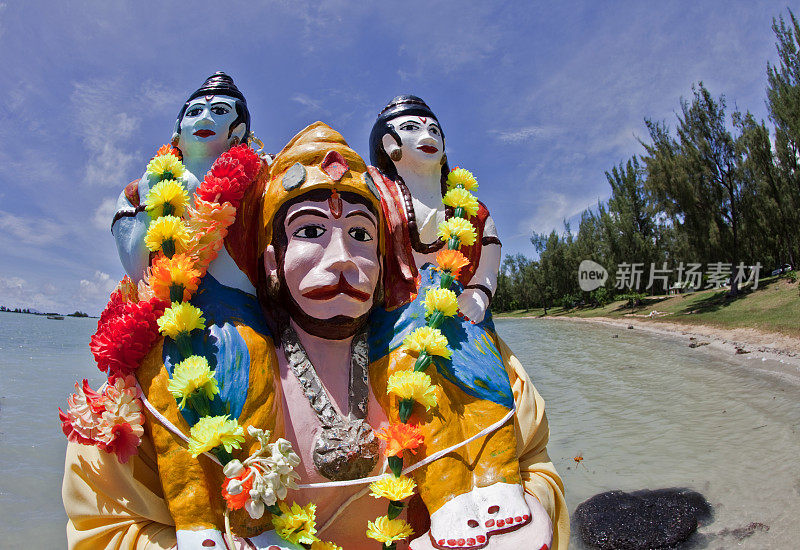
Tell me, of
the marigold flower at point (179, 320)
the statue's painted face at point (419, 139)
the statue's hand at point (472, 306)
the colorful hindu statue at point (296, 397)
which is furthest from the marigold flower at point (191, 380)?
the statue's painted face at point (419, 139)

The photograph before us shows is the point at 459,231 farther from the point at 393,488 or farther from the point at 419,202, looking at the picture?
the point at 393,488

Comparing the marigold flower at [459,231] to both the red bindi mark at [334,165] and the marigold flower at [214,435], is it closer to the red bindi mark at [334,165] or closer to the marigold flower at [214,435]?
the red bindi mark at [334,165]

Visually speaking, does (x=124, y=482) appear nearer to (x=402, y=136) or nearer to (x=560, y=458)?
(x=402, y=136)

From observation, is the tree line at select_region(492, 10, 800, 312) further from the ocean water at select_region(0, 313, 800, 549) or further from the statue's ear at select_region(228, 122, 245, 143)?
Result: the statue's ear at select_region(228, 122, 245, 143)

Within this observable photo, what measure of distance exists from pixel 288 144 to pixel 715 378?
13028mm

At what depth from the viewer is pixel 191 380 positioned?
5.65 ft

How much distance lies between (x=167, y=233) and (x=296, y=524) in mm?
1250

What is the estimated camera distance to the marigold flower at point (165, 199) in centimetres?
214

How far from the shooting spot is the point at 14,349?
22000 millimetres

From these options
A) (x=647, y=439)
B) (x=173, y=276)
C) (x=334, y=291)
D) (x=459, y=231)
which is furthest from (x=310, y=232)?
(x=647, y=439)

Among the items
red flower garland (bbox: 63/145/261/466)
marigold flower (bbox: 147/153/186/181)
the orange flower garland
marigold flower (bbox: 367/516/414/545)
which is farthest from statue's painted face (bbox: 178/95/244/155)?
marigold flower (bbox: 367/516/414/545)

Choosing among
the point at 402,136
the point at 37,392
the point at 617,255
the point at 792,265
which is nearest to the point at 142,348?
the point at 402,136

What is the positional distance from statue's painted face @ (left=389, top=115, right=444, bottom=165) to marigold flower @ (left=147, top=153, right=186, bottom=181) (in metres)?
1.16

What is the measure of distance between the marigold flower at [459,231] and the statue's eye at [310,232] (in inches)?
26.5
